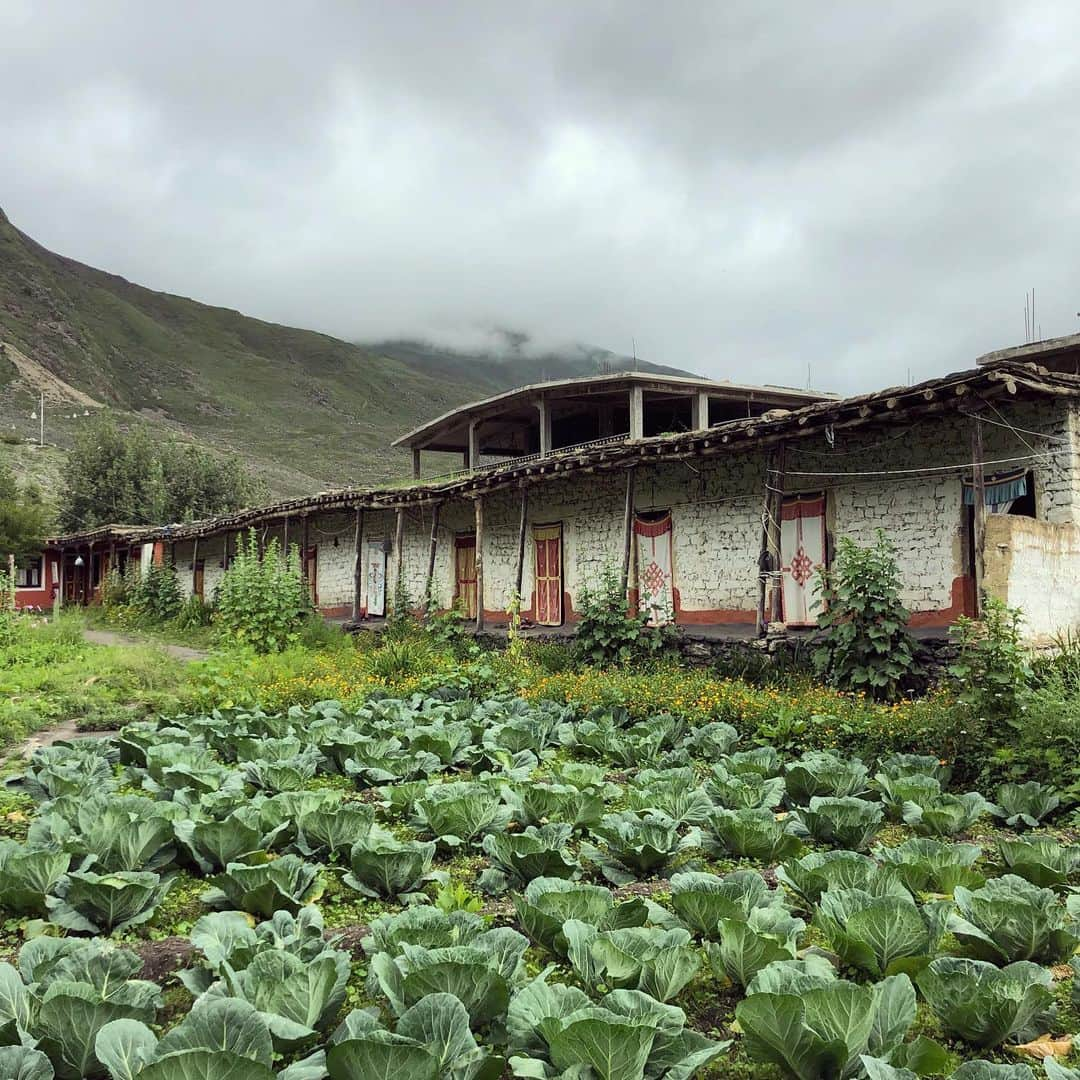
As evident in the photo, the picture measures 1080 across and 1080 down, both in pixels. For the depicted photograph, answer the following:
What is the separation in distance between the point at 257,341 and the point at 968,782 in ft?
526

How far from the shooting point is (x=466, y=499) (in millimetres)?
17625

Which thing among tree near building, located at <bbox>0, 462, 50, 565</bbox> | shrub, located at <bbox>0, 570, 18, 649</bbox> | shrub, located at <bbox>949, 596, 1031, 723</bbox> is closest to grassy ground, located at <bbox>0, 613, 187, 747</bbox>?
shrub, located at <bbox>0, 570, 18, 649</bbox>

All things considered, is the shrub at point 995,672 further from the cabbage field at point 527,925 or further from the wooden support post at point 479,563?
the wooden support post at point 479,563

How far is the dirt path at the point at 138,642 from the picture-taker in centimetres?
1606

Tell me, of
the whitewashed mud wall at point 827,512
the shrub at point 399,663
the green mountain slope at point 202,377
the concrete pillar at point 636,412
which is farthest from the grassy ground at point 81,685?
the green mountain slope at point 202,377

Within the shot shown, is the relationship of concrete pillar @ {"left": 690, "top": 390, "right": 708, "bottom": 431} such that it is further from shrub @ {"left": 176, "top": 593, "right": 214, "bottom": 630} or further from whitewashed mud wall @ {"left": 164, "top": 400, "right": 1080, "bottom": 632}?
shrub @ {"left": 176, "top": 593, "right": 214, "bottom": 630}

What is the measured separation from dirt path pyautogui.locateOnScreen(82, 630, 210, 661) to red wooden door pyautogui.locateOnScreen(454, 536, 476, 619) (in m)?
5.08

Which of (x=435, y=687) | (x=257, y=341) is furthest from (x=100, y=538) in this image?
(x=257, y=341)

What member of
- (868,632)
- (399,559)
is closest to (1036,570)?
(868,632)

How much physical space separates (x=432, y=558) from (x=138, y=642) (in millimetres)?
7004

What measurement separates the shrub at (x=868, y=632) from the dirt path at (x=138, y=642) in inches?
427

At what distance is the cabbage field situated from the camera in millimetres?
2438

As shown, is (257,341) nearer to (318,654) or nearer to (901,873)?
(318,654)

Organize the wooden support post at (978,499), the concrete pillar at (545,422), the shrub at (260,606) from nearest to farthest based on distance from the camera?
the wooden support post at (978,499) → the shrub at (260,606) → the concrete pillar at (545,422)
